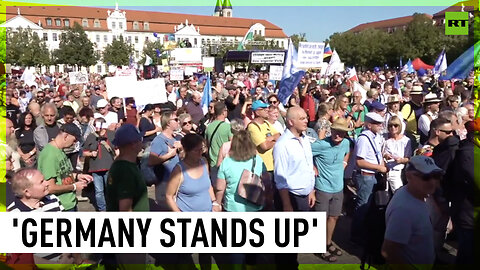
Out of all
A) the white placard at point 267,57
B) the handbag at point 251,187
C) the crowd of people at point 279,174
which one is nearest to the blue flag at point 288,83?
the crowd of people at point 279,174

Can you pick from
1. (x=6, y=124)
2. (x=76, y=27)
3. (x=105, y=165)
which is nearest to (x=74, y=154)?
(x=105, y=165)

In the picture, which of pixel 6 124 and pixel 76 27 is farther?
pixel 76 27

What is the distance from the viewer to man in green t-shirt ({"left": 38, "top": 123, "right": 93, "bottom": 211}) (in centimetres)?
400

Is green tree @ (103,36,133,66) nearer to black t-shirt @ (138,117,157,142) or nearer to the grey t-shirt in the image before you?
black t-shirt @ (138,117,157,142)

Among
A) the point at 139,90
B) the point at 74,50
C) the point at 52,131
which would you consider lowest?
the point at 52,131

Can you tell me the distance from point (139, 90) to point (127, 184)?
14.3ft

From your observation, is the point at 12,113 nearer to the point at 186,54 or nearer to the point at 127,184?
the point at 127,184

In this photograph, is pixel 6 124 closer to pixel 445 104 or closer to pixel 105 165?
pixel 105 165

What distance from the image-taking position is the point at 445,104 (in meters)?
7.56

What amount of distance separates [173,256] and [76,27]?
5392 centimetres

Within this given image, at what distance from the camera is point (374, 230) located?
4477mm

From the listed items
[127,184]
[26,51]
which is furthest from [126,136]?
[26,51]

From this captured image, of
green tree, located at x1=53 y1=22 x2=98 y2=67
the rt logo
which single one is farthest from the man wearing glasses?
green tree, located at x1=53 y1=22 x2=98 y2=67

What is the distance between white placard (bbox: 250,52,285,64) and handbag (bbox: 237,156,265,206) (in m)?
21.3
